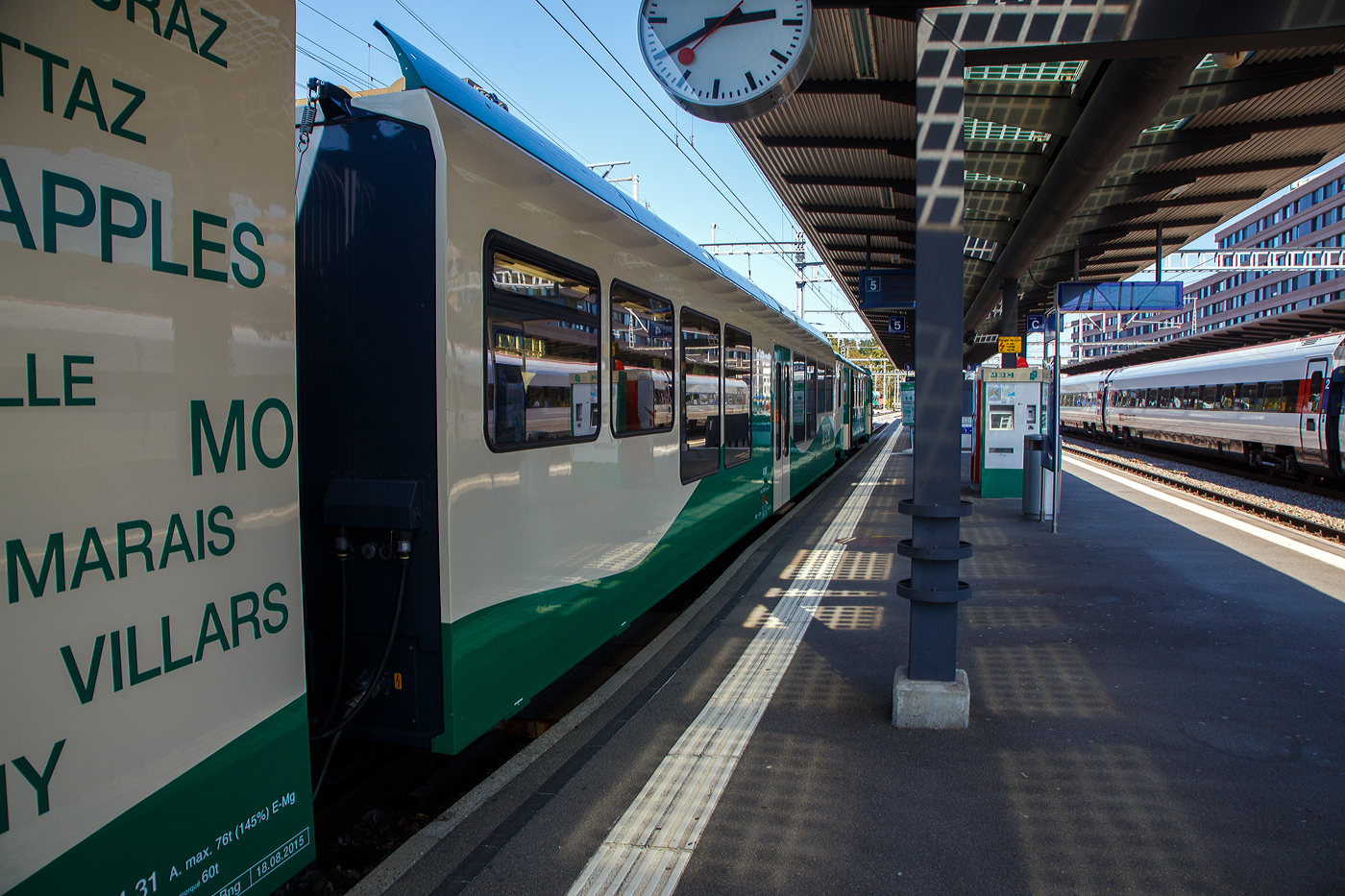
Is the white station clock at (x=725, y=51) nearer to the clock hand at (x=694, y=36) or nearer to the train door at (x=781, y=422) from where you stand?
the clock hand at (x=694, y=36)

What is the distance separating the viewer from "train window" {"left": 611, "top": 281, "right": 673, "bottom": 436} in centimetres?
475

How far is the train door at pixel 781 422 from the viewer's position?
10.2 m

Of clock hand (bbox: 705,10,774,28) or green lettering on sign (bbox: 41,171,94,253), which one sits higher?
clock hand (bbox: 705,10,774,28)

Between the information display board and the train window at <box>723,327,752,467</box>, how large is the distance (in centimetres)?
543

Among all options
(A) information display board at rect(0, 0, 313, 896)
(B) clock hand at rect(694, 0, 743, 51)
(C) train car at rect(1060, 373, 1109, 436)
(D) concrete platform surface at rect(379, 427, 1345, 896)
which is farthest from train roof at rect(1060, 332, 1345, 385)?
(A) information display board at rect(0, 0, 313, 896)

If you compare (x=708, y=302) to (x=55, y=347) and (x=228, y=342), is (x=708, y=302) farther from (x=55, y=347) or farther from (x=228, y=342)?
(x=55, y=347)

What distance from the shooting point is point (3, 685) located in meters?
1.61

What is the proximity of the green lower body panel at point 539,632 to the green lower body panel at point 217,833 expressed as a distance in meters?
0.71

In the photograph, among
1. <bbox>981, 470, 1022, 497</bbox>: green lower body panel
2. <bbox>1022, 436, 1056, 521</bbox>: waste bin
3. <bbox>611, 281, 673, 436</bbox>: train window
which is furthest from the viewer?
<bbox>981, 470, 1022, 497</bbox>: green lower body panel

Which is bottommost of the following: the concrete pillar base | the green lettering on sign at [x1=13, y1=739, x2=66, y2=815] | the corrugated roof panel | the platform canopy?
the concrete pillar base

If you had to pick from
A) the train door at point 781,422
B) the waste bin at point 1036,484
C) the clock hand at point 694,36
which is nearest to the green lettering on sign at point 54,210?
the clock hand at point 694,36

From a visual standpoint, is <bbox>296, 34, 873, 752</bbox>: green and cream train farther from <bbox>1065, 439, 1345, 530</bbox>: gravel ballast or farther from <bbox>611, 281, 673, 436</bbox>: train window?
<bbox>1065, 439, 1345, 530</bbox>: gravel ballast

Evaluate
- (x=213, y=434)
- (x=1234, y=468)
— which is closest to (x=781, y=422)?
(x=213, y=434)

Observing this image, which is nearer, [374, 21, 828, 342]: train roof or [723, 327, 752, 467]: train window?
[374, 21, 828, 342]: train roof
